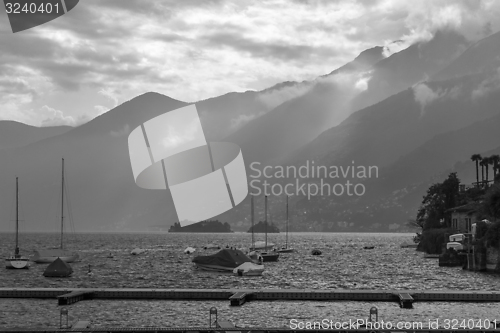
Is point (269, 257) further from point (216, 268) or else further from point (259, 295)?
point (259, 295)

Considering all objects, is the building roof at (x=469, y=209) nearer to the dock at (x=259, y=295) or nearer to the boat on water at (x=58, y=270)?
the dock at (x=259, y=295)

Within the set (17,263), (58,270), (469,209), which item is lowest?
(17,263)

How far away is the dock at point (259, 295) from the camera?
58469 mm

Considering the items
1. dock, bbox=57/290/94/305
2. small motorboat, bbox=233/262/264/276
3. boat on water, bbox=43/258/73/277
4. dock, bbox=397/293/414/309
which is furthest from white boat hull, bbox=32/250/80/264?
dock, bbox=397/293/414/309

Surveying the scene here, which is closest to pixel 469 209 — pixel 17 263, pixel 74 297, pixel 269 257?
pixel 269 257

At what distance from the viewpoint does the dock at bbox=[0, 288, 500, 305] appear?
2302 inches

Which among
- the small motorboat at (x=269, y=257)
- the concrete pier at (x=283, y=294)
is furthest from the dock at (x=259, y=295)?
the small motorboat at (x=269, y=257)

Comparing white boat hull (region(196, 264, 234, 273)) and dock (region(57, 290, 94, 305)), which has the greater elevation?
dock (region(57, 290, 94, 305))

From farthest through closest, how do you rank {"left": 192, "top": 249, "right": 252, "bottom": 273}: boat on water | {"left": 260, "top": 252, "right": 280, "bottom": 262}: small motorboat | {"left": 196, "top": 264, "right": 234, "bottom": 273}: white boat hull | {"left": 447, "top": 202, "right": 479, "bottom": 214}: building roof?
1. {"left": 260, "top": 252, "right": 280, "bottom": 262}: small motorboat
2. {"left": 447, "top": 202, "right": 479, "bottom": 214}: building roof
3. {"left": 196, "top": 264, "right": 234, "bottom": 273}: white boat hull
4. {"left": 192, "top": 249, "right": 252, "bottom": 273}: boat on water

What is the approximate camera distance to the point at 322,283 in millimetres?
85812

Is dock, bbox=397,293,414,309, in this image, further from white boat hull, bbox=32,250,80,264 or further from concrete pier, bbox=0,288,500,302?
white boat hull, bbox=32,250,80,264

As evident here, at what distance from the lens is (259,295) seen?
6059 centimetres

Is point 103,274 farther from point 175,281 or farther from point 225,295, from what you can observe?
point 225,295

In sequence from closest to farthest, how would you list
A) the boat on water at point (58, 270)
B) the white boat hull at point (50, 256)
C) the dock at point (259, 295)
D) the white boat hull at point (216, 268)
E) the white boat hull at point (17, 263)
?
1. the dock at point (259, 295)
2. the boat on water at point (58, 270)
3. the white boat hull at point (216, 268)
4. the white boat hull at point (17, 263)
5. the white boat hull at point (50, 256)
